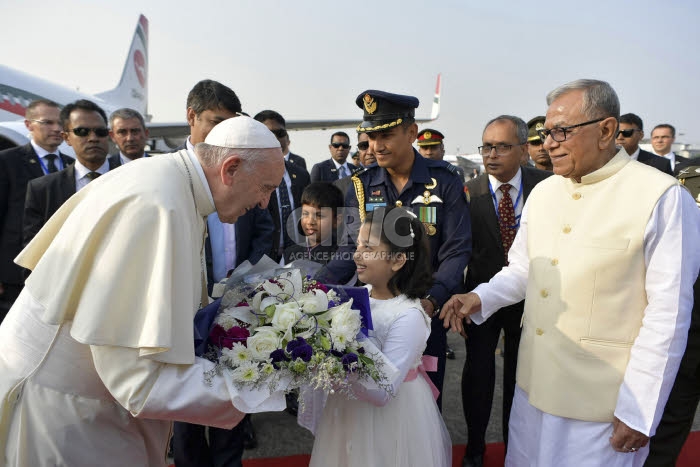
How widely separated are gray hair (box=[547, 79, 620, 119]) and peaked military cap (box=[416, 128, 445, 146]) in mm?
4581

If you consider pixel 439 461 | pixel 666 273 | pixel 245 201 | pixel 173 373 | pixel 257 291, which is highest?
pixel 245 201

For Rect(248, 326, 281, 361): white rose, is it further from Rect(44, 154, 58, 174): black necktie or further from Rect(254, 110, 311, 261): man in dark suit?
Rect(44, 154, 58, 174): black necktie

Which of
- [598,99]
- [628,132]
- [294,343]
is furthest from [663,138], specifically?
[294,343]

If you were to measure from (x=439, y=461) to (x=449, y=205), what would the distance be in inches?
66.1

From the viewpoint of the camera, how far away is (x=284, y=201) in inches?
197

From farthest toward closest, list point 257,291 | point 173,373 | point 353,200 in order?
point 353,200 → point 257,291 → point 173,373

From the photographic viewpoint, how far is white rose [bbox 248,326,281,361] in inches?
69.7

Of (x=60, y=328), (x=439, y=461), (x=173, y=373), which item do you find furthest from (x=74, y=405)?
(x=439, y=461)

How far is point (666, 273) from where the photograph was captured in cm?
196

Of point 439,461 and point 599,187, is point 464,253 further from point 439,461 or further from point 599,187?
point 439,461

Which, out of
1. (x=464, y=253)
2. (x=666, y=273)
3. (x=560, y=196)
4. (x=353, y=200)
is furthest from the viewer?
(x=353, y=200)

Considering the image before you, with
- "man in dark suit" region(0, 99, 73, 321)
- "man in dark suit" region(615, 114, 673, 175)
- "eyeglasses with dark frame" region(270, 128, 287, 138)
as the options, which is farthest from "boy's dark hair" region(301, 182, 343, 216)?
"man in dark suit" region(615, 114, 673, 175)

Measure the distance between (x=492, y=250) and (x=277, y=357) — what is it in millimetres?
2571

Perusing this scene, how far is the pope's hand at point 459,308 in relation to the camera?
2662 mm
